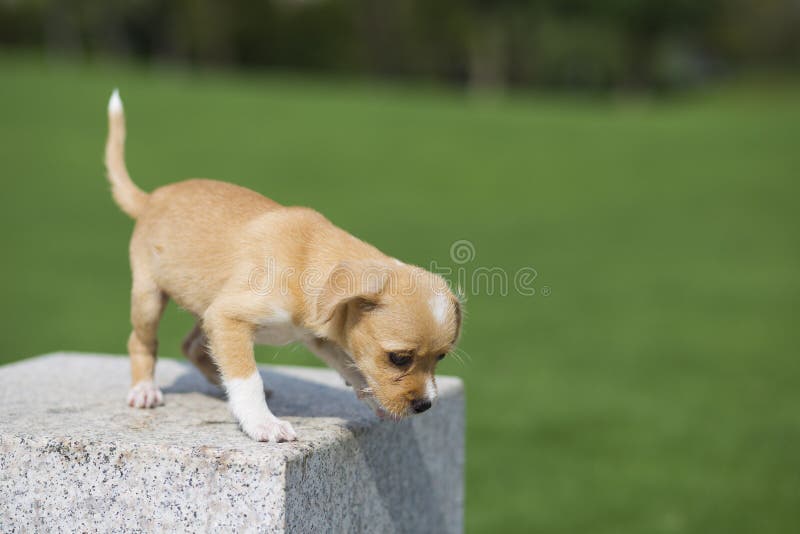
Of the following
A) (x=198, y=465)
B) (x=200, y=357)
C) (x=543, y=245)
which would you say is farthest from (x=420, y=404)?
(x=543, y=245)

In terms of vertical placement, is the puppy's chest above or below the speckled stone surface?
above

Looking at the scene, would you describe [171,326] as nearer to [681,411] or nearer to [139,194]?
[681,411]

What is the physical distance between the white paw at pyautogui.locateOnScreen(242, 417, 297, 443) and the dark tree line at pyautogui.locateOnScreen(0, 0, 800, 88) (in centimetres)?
4761

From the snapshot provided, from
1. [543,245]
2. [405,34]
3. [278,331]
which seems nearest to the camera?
[278,331]

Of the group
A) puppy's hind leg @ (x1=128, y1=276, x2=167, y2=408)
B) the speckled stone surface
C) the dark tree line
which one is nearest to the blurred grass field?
the speckled stone surface

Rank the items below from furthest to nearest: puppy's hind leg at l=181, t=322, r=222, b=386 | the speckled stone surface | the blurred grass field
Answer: the blurred grass field → puppy's hind leg at l=181, t=322, r=222, b=386 → the speckled stone surface

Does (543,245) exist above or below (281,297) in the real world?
below

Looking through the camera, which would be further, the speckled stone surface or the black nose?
the black nose

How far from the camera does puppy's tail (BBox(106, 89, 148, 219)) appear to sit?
4.64 meters

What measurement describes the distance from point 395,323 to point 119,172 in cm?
202

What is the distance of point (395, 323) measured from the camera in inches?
137

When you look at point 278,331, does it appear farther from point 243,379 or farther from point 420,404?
point 420,404

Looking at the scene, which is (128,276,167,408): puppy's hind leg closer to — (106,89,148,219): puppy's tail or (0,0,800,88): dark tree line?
(106,89,148,219): puppy's tail

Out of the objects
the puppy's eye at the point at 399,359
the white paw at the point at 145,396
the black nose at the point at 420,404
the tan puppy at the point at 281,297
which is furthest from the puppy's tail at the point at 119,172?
the black nose at the point at 420,404
